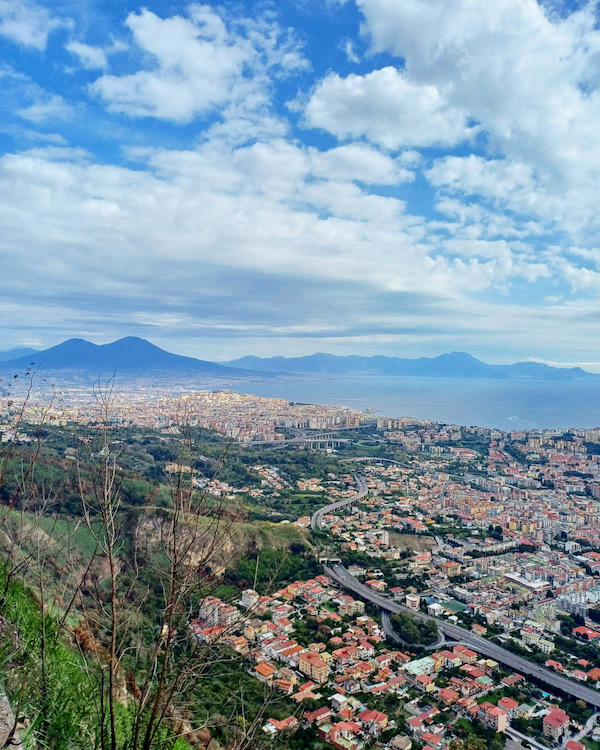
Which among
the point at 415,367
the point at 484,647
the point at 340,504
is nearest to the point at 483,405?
the point at 340,504

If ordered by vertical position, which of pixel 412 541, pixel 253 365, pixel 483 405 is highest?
pixel 253 365

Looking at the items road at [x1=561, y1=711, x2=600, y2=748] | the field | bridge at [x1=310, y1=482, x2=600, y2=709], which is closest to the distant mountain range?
the field

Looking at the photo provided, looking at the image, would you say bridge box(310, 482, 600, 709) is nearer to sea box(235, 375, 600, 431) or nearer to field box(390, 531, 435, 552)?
field box(390, 531, 435, 552)

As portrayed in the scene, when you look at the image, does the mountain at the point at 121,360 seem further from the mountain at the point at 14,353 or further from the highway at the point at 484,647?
the highway at the point at 484,647

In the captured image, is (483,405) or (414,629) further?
(483,405)

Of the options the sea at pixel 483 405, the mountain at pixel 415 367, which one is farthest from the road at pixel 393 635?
the mountain at pixel 415 367

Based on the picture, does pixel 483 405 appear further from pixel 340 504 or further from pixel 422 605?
pixel 422 605

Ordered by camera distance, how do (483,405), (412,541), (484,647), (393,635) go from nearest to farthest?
(484,647)
(393,635)
(412,541)
(483,405)
